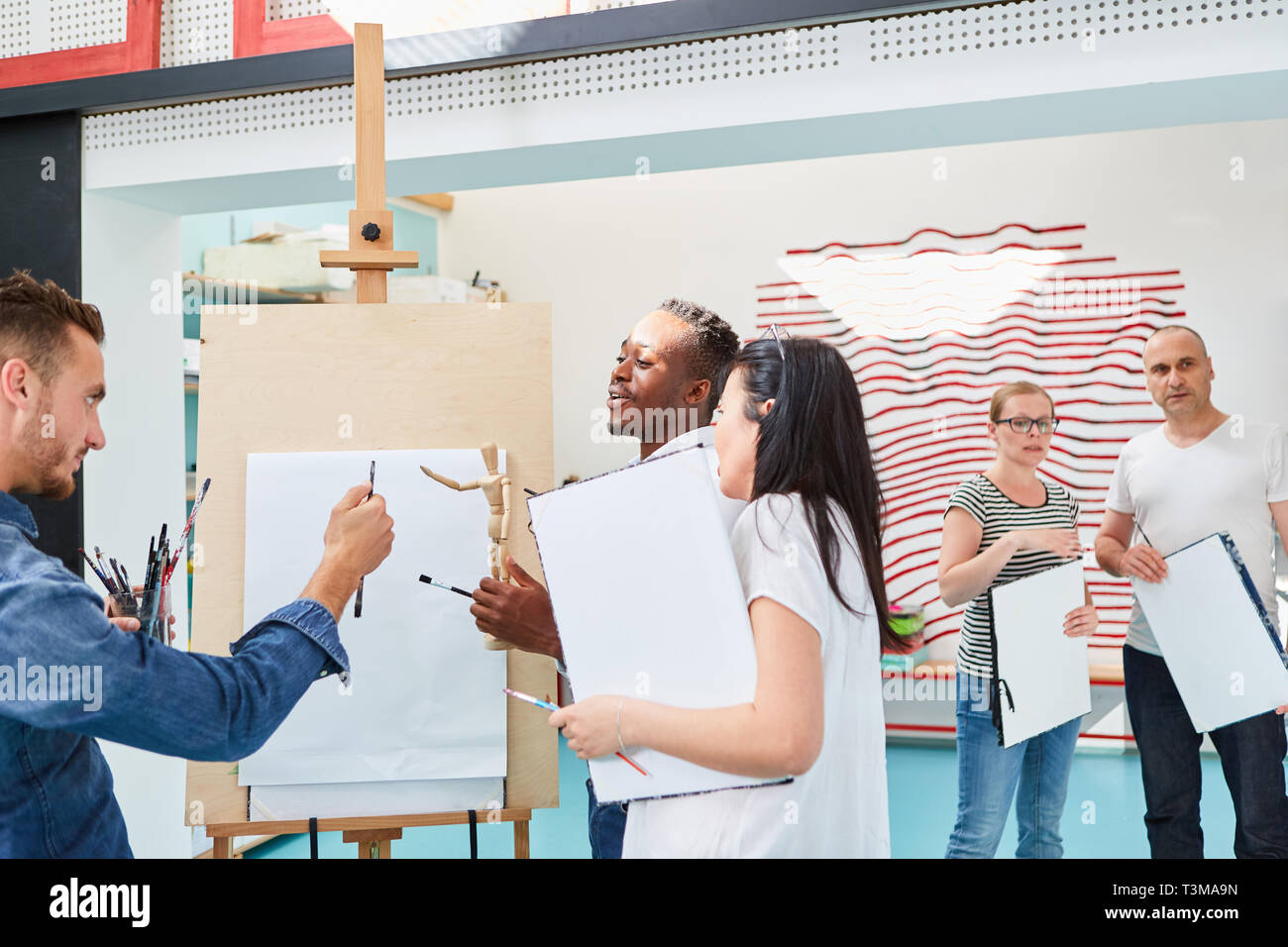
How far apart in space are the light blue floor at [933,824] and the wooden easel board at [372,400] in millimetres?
1628

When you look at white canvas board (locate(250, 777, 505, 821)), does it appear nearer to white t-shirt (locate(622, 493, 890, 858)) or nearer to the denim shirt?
the denim shirt

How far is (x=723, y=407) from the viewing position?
4.54ft

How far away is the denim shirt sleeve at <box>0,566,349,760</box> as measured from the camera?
1099 millimetres

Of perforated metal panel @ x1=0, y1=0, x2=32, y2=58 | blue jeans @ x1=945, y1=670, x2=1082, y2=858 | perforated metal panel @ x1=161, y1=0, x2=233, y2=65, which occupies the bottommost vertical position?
blue jeans @ x1=945, y1=670, x2=1082, y2=858

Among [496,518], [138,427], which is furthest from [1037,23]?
[138,427]

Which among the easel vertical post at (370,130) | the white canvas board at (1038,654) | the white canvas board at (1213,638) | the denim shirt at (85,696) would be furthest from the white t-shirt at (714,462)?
the white canvas board at (1213,638)

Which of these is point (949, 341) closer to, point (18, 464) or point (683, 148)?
point (683, 148)

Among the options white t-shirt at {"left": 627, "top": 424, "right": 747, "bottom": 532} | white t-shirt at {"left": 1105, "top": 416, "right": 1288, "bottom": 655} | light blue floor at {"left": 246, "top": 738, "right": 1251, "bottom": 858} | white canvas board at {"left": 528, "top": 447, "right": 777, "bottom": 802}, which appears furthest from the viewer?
light blue floor at {"left": 246, "top": 738, "right": 1251, "bottom": 858}

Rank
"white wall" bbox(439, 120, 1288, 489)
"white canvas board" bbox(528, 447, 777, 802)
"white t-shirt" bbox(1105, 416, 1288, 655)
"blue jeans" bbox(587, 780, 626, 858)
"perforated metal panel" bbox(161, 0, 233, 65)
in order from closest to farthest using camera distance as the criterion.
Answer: "white canvas board" bbox(528, 447, 777, 802) < "blue jeans" bbox(587, 780, 626, 858) < "white t-shirt" bbox(1105, 416, 1288, 655) < "perforated metal panel" bbox(161, 0, 233, 65) < "white wall" bbox(439, 120, 1288, 489)

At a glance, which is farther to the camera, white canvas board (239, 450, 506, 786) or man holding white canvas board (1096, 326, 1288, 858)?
man holding white canvas board (1096, 326, 1288, 858)

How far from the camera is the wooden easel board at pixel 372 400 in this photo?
188 centimetres

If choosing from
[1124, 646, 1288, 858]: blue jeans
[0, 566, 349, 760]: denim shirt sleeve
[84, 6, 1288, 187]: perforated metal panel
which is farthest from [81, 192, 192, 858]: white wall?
[1124, 646, 1288, 858]: blue jeans
